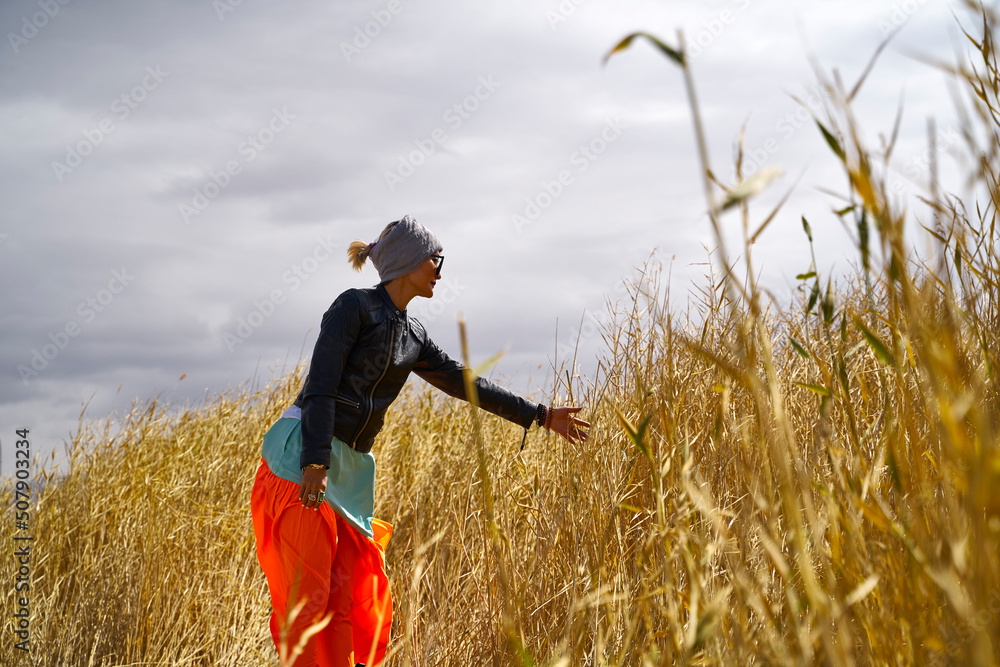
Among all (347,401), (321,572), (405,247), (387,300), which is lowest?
(321,572)

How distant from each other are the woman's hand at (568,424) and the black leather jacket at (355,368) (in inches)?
24.6

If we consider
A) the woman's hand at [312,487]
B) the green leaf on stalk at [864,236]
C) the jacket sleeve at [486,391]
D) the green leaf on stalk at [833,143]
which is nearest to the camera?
the green leaf on stalk at [833,143]

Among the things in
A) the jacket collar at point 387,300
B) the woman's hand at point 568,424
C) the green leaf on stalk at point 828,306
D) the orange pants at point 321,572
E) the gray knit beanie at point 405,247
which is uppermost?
the gray knit beanie at point 405,247

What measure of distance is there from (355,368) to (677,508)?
1.40 m

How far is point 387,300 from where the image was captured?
2762 mm

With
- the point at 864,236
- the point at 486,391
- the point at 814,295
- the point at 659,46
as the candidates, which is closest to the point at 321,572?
the point at 486,391

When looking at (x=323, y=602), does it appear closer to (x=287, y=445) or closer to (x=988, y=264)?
(x=287, y=445)

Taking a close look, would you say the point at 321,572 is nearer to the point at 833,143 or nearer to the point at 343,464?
the point at 343,464

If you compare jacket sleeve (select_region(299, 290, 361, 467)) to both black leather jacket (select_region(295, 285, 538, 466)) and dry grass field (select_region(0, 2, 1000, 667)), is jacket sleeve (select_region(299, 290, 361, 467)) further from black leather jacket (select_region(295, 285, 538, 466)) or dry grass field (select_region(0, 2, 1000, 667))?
dry grass field (select_region(0, 2, 1000, 667))

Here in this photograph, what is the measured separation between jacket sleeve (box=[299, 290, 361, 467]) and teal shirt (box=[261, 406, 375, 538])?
4.2 inches

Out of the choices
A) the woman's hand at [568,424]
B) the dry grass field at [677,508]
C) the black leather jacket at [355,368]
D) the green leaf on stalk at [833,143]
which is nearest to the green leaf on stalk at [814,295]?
the dry grass field at [677,508]

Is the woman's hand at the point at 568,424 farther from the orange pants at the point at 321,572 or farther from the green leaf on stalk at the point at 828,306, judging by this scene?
the green leaf on stalk at the point at 828,306

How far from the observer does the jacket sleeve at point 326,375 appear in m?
2.42

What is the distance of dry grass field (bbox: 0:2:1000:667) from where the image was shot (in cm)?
92
